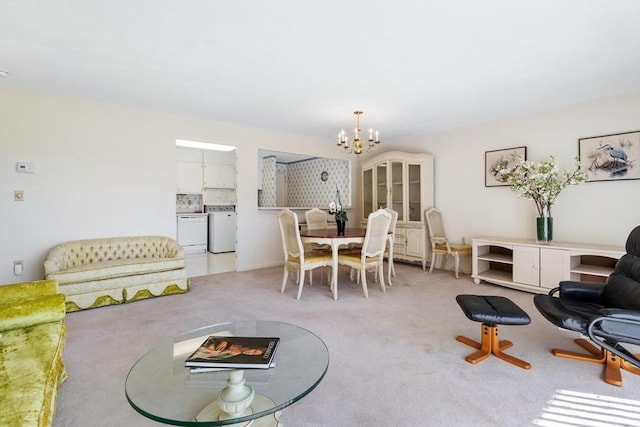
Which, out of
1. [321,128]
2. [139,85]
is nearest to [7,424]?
[139,85]

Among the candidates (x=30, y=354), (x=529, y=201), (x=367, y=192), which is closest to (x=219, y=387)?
(x=30, y=354)

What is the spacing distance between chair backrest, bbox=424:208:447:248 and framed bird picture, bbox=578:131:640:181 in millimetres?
1966

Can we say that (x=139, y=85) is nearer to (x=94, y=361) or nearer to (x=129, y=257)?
(x=129, y=257)

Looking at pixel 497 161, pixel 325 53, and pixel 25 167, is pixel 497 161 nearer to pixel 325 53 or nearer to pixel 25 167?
pixel 325 53

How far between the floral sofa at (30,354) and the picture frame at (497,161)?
502 centimetres

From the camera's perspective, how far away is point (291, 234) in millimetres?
3742

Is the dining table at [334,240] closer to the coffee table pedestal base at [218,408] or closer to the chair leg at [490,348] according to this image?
the chair leg at [490,348]

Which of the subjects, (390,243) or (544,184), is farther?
(390,243)

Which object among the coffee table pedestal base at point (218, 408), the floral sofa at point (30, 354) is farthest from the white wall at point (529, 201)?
the floral sofa at point (30, 354)

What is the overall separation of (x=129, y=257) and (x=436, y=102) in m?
4.32

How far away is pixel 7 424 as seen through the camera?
103 centimetres

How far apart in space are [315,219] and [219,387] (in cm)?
381

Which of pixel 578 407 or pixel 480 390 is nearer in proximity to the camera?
pixel 578 407

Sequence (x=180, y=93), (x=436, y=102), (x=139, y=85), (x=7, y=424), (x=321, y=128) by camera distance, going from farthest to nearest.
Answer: (x=321, y=128), (x=436, y=102), (x=180, y=93), (x=139, y=85), (x=7, y=424)
